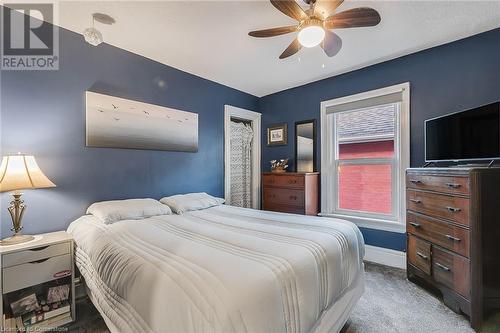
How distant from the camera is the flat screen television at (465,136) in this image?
1.91 m

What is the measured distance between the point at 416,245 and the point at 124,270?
2668 millimetres

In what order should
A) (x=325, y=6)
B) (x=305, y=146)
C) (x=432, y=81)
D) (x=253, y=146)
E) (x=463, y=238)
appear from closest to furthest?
(x=325, y=6) → (x=463, y=238) → (x=432, y=81) → (x=305, y=146) → (x=253, y=146)

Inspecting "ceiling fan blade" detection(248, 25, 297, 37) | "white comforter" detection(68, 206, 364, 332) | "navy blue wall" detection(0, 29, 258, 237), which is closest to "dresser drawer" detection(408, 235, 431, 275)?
"white comforter" detection(68, 206, 364, 332)

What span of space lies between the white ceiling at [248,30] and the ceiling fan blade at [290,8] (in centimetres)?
36

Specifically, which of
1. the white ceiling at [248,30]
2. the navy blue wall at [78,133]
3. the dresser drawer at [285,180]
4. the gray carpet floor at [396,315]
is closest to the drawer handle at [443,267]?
the gray carpet floor at [396,315]

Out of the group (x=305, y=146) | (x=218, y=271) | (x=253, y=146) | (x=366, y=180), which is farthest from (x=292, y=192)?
(x=218, y=271)

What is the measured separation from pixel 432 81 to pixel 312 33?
1.90 meters

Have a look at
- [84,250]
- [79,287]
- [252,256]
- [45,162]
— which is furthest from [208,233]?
[45,162]

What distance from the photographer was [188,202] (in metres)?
2.63

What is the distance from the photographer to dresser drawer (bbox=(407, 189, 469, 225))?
1.83 m

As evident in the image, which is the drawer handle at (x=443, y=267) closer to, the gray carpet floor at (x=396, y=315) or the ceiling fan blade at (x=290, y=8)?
the gray carpet floor at (x=396, y=315)

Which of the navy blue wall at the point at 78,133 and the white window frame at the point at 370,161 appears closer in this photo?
the navy blue wall at the point at 78,133

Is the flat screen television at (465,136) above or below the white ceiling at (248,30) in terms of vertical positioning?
below

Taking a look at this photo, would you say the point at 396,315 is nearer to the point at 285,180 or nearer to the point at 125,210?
the point at 285,180
